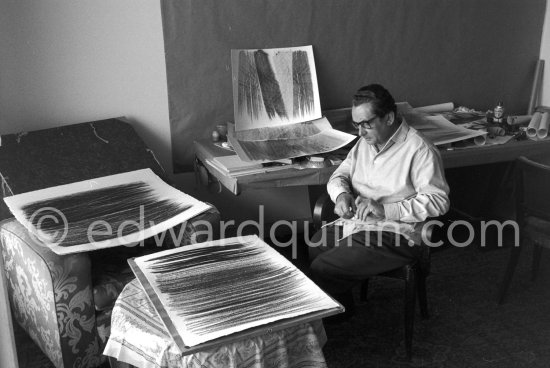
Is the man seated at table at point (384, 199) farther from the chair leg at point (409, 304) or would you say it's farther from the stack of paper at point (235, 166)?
the stack of paper at point (235, 166)

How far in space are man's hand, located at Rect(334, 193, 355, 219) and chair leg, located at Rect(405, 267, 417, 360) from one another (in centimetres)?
30

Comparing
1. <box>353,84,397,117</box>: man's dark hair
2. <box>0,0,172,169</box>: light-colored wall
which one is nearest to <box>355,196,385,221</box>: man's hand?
<box>353,84,397,117</box>: man's dark hair

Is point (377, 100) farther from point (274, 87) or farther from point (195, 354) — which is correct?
point (195, 354)

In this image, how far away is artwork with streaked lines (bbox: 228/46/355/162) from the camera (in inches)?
115

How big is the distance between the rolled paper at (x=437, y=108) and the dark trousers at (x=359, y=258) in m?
1.29

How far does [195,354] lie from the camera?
1.61 metres

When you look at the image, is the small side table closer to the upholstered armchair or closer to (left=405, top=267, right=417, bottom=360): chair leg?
the upholstered armchair

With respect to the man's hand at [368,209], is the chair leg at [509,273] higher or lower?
lower

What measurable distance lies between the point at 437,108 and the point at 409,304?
148 cm

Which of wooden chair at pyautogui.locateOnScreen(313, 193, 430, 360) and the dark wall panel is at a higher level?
the dark wall panel

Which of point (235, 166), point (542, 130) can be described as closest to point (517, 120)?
point (542, 130)

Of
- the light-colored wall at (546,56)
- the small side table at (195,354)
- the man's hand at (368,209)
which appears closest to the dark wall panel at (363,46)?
the light-colored wall at (546,56)

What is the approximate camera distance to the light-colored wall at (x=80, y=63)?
8.76 ft

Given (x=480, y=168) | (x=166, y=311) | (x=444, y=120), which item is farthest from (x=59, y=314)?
(x=480, y=168)
